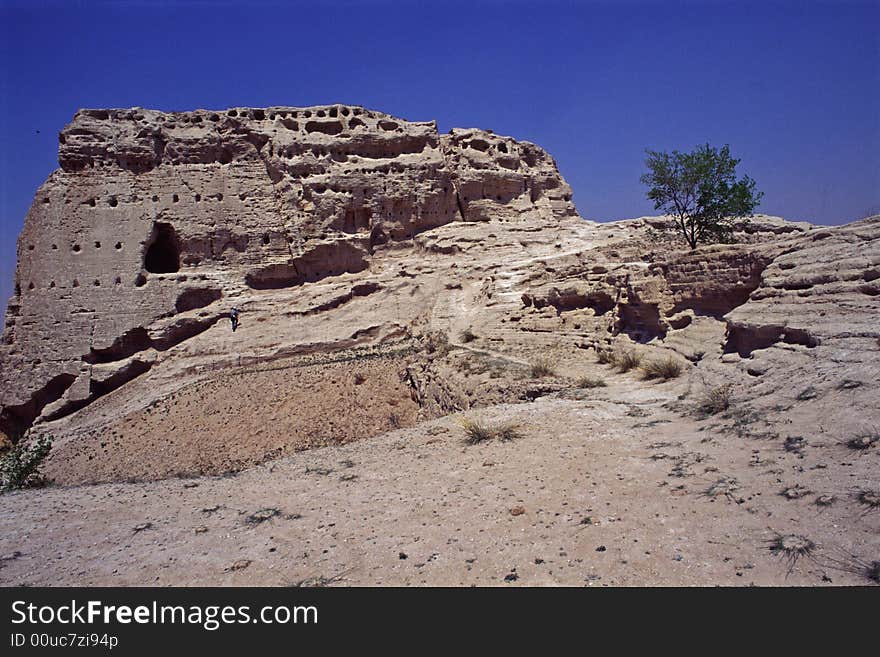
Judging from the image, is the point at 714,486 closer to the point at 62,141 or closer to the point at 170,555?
the point at 170,555

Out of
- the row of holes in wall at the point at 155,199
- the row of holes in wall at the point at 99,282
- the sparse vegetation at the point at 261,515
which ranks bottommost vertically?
the sparse vegetation at the point at 261,515

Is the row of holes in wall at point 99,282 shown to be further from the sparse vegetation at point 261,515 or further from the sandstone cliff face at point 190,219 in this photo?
the sparse vegetation at point 261,515

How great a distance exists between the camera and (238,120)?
913 inches

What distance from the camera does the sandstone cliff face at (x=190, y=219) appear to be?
65.5 feet

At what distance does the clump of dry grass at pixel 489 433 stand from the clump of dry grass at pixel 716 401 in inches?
97.2

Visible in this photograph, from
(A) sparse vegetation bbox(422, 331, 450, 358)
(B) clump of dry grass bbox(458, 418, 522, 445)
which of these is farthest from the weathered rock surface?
(B) clump of dry grass bbox(458, 418, 522, 445)

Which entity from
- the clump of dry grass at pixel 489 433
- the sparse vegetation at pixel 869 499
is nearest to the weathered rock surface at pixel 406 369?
the sparse vegetation at pixel 869 499

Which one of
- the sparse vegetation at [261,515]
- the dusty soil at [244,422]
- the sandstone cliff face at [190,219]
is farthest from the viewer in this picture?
the sandstone cliff face at [190,219]

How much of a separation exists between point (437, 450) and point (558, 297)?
8.12 m

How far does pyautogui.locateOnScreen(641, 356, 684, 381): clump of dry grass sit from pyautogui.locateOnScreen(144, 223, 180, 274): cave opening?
18190 millimetres

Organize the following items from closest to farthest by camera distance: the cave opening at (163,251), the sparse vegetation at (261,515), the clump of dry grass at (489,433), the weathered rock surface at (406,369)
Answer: the weathered rock surface at (406,369), the sparse vegetation at (261,515), the clump of dry grass at (489,433), the cave opening at (163,251)

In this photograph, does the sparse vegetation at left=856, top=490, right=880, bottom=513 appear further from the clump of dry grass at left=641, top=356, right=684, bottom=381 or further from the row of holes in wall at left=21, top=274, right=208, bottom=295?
the row of holes in wall at left=21, top=274, right=208, bottom=295

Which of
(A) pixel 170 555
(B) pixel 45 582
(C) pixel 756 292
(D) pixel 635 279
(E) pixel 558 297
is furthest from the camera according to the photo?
(E) pixel 558 297
